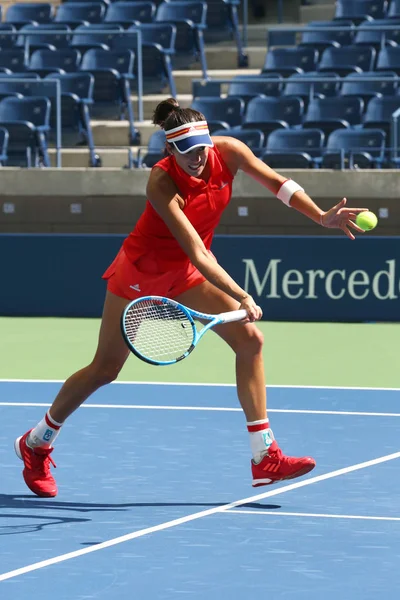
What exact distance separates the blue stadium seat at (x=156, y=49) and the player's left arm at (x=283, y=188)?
10.4 meters

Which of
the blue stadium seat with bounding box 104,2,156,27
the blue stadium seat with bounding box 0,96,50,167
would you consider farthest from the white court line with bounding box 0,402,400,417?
the blue stadium seat with bounding box 104,2,156,27

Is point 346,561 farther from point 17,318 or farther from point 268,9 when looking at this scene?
point 268,9

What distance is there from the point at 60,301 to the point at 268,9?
7.88m

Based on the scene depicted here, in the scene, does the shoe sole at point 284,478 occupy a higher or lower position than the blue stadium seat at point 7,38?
lower

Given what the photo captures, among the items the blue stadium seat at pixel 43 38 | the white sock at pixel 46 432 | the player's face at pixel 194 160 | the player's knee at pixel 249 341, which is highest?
the player's face at pixel 194 160

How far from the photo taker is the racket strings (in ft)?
19.2

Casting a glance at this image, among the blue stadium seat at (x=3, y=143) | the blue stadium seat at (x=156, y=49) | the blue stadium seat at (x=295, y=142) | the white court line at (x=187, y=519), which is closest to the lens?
the white court line at (x=187, y=519)

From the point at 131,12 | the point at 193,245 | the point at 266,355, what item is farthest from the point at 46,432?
the point at 131,12

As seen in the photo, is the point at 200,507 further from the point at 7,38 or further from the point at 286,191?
the point at 7,38

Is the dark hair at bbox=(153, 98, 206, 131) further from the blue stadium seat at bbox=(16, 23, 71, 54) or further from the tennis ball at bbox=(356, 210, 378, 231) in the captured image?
the blue stadium seat at bbox=(16, 23, 71, 54)

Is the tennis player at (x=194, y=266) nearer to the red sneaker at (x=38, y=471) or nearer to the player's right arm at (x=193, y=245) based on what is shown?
the player's right arm at (x=193, y=245)

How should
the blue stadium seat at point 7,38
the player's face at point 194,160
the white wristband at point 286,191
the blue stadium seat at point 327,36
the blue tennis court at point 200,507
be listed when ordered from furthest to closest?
the blue stadium seat at point 7,38 < the blue stadium seat at point 327,36 < the white wristband at point 286,191 < the player's face at point 194,160 < the blue tennis court at point 200,507

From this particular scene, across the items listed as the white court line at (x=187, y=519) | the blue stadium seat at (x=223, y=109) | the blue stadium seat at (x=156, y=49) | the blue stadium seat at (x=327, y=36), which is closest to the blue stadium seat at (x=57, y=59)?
the blue stadium seat at (x=156, y=49)

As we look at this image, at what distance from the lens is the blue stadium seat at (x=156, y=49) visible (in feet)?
54.5
